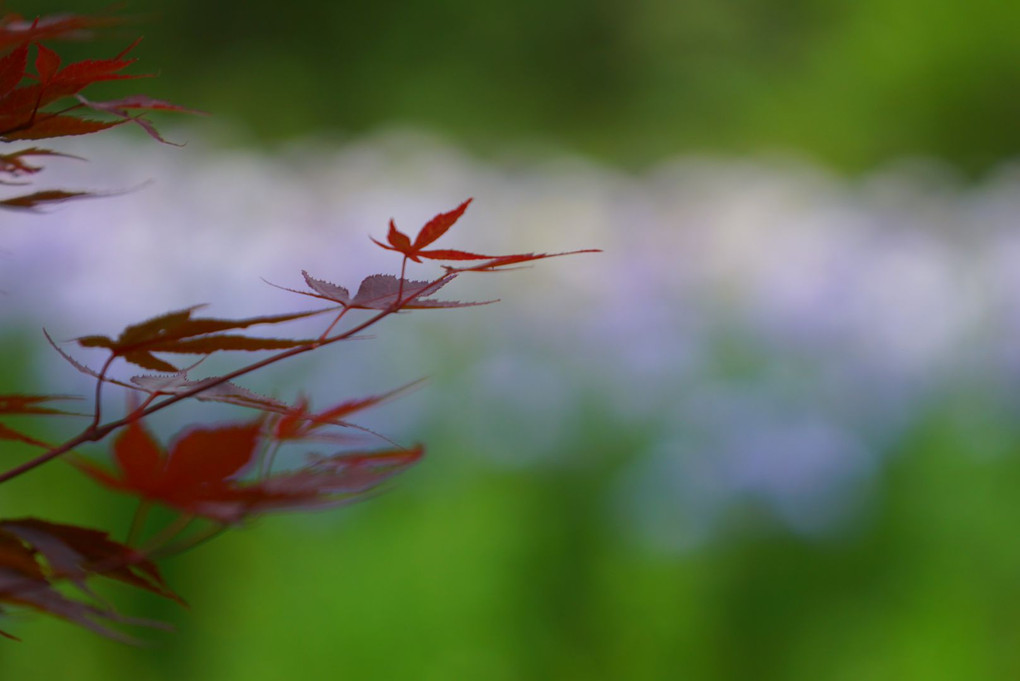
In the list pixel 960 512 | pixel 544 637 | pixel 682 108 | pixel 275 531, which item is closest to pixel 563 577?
pixel 544 637

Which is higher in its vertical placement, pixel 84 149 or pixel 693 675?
pixel 84 149

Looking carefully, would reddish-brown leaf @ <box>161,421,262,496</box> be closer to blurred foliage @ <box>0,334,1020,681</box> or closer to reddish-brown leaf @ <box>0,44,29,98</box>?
reddish-brown leaf @ <box>0,44,29,98</box>

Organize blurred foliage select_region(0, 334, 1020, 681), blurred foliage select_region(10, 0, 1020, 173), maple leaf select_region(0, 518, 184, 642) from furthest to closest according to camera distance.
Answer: blurred foliage select_region(10, 0, 1020, 173), blurred foliage select_region(0, 334, 1020, 681), maple leaf select_region(0, 518, 184, 642)

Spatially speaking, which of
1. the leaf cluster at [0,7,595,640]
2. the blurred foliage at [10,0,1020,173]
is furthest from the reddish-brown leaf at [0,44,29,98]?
the blurred foliage at [10,0,1020,173]

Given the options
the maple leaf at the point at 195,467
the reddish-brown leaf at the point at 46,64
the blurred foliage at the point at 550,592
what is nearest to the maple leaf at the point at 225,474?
the maple leaf at the point at 195,467

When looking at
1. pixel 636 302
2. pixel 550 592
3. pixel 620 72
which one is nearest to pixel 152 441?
pixel 550 592

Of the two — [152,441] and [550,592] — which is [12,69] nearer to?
[152,441]

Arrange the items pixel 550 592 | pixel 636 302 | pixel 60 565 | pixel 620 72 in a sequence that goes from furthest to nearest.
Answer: pixel 620 72, pixel 636 302, pixel 550 592, pixel 60 565

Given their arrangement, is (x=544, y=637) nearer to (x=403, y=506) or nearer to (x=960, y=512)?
(x=403, y=506)

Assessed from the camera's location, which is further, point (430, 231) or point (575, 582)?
point (575, 582)
